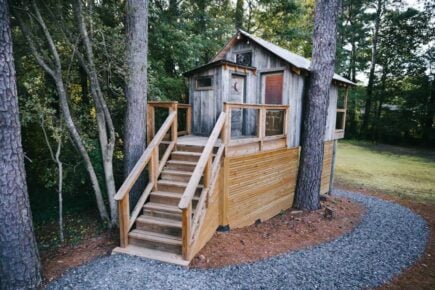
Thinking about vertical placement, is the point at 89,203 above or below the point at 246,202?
below

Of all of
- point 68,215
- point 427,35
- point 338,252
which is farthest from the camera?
point 427,35

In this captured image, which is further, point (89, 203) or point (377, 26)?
point (377, 26)

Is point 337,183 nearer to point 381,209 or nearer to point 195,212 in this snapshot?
point 381,209

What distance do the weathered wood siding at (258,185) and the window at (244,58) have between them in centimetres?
319

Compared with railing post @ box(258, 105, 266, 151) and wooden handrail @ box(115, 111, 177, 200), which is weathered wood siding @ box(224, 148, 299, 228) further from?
wooden handrail @ box(115, 111, 177, 200)

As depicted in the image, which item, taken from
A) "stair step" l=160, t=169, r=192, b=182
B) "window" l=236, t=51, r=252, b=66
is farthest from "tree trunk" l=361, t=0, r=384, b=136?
"stair step" l=160, t=169, r=192, b=182

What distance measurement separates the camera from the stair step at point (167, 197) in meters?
5.25

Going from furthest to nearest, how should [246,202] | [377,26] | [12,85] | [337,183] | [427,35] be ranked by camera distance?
[377,26] → [427,35] → [337,183] → [246,202] → [12,85]

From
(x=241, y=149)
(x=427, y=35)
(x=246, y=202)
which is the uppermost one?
(x=427, y=35)

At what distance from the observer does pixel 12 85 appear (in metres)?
3.59

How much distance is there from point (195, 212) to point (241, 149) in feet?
6.19

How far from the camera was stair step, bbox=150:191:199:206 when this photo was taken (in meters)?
5.25

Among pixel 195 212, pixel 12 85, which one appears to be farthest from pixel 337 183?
pixel 12 85

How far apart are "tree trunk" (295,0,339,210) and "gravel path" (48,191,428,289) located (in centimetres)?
197
